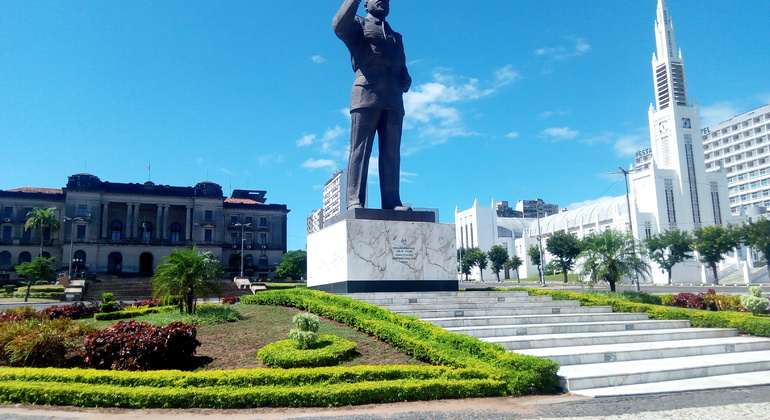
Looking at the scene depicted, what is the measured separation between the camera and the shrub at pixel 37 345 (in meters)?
7.57

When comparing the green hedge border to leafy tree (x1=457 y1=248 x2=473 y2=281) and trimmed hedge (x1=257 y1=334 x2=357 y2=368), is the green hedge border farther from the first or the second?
leafy tree (x1=457 y1=248 x2=473 y2=281)

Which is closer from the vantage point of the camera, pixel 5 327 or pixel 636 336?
pixel 5 327

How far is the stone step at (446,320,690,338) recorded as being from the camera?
9.30 meters

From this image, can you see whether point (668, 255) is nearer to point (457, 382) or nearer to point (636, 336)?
point (636, 336)

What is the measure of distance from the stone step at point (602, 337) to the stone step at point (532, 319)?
0.84 metres

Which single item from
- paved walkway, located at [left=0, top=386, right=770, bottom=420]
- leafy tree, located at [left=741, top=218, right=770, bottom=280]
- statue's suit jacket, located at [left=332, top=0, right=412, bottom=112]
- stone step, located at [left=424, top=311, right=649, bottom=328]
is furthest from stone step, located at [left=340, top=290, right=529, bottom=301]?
leafy tree, located at [left=741, top=218, right=770, bottom=280]

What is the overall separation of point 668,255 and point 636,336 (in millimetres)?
Answer: 47255

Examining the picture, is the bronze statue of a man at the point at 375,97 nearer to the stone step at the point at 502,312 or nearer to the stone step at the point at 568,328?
the stone step at the point at 502,312

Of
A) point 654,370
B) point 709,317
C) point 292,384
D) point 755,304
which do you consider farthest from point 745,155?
point 292,384

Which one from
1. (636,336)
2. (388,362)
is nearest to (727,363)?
(636,336)

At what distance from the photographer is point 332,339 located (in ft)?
27.2

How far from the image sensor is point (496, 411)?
5887 mm

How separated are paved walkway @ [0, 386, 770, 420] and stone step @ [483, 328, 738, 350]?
212 centimetres

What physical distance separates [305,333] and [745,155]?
3631 inches
